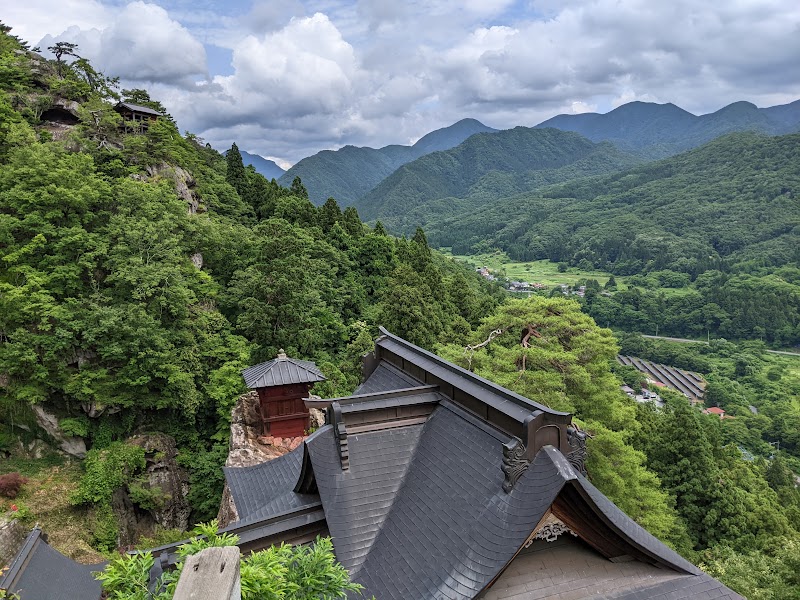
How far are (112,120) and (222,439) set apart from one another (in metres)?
22.9

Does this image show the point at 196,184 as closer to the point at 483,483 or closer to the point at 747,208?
the point at 483,483

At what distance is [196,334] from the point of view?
64.7ft

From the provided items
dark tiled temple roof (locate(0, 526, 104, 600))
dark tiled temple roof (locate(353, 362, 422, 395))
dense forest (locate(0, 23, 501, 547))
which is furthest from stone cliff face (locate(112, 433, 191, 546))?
dark tiled temple roof (locate(353, 362, 422, 395))

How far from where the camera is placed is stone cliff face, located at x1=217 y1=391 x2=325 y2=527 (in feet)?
44.2

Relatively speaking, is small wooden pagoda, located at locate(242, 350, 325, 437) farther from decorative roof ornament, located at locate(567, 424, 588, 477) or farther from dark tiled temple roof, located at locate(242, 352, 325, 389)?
decorative roof ornament, located at locate(567, 424, 588, 477)

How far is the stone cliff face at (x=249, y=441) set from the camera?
44.2ft

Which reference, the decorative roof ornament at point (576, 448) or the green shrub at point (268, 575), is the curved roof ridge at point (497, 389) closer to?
the decorative roof ornament at point (576, 448)

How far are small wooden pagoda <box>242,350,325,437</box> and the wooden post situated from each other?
37.6 ft

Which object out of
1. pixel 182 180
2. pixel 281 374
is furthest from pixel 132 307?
pixel 182 180

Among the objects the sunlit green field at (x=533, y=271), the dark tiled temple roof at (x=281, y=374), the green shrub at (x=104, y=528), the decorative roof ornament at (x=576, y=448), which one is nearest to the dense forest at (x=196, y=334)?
the green shrub at (x=104, y=528)

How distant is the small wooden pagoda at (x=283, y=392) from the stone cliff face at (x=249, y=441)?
15.5 inches

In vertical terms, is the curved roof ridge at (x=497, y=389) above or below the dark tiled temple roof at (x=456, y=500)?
above

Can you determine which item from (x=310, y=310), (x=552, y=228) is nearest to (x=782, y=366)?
(x=310, y=310)

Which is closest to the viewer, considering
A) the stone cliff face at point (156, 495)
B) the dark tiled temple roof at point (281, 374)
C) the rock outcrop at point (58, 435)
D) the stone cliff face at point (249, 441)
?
the stone cliff face at point (249, 441)
